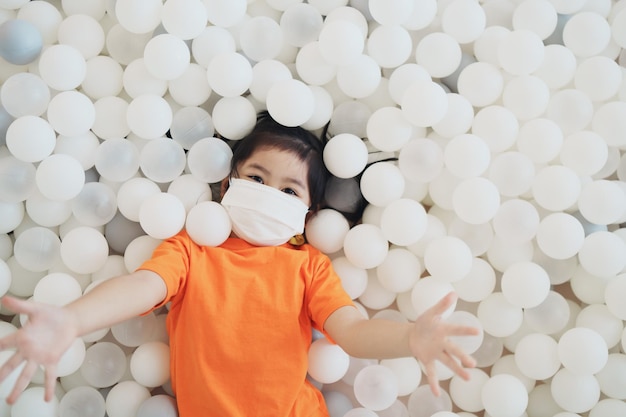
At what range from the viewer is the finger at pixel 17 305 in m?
0.81

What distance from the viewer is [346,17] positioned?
51.4 inches

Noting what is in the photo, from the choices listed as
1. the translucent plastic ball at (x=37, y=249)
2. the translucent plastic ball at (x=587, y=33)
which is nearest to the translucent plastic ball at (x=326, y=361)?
the translucent plastic ball at (x=37, y=249)

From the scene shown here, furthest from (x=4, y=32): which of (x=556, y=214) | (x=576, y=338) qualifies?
(x=576, y=338)

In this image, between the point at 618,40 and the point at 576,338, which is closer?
the point at 576,338

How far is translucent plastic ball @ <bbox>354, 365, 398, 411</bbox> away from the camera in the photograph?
118cm

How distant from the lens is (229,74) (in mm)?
1209

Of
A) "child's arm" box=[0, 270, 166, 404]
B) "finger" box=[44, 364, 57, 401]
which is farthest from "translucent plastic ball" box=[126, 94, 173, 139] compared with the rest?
"finger" box=[44, 364, 57, 401]

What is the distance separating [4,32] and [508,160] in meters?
1.03

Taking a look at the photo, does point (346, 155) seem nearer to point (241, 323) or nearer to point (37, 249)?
point (241, 323)

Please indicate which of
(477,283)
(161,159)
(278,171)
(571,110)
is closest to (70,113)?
(161,159)

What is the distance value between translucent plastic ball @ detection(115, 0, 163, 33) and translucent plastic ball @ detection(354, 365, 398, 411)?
828 millimetres

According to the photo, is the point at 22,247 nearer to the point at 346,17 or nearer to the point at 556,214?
the point at 346,17

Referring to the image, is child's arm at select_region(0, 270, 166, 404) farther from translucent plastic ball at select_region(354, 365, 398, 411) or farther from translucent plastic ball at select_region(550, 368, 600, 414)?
translucent plastic ball at select_region(550, 368, 600, 414)

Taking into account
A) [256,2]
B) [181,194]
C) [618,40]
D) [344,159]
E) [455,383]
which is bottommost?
[455,383]
